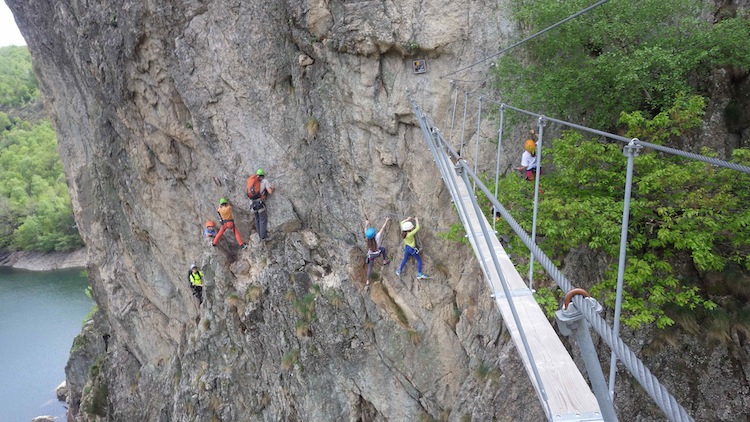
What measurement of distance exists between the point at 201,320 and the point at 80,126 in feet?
27.6

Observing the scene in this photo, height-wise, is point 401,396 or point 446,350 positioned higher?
point 446,350

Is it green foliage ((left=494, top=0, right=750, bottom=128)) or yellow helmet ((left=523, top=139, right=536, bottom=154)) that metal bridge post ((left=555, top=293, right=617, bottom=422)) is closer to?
green foliage ((left=494, top=0, right=750, bottom=128))

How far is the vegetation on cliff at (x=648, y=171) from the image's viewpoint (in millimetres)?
4922

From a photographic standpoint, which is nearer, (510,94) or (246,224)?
(510,94)

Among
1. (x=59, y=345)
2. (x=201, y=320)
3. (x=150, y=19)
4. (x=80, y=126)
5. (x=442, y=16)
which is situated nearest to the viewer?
(x=442, y=16)

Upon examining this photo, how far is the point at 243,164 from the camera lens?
11.5m

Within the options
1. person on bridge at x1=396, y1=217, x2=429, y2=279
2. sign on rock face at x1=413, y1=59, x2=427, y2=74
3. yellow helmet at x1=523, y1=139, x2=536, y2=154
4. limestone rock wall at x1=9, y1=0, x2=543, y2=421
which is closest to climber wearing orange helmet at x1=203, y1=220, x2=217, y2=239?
limestone rock wall at x1=9, y1=0, x2=543, y2=421

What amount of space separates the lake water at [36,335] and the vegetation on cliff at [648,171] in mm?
27373

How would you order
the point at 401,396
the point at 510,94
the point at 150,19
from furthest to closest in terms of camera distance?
the point at 150,19
the point at 401,396
the point at 510,94

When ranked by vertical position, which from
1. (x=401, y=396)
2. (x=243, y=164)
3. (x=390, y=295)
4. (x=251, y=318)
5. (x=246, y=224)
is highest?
(x=243, y=164)

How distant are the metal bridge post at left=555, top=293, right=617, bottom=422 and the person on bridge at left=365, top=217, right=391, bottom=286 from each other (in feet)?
23.8

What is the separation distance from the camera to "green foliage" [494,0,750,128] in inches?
235

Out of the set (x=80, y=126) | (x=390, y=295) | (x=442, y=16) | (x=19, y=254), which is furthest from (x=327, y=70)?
(x=19, y=254)

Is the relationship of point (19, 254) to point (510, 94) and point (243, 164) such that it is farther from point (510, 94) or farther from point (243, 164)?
point (510, 94)
